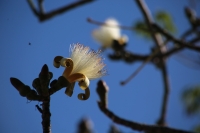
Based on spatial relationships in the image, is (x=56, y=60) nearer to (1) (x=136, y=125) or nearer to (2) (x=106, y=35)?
(1) (x=136, y=125)

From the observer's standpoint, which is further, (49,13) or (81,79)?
(49,13)

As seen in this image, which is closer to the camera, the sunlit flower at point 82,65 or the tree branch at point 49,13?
the sunlit flower at point 82,65

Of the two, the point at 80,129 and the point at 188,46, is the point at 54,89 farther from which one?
the point at 80,129

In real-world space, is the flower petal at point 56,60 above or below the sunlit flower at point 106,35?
below

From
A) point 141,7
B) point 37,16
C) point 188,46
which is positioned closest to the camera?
point 188,46

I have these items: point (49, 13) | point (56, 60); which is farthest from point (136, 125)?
point (49, 13)

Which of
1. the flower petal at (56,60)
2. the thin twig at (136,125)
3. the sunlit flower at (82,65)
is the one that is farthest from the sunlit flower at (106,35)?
the flower petal at (56,60)

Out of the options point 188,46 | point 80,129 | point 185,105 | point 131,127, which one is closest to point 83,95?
point 131,127

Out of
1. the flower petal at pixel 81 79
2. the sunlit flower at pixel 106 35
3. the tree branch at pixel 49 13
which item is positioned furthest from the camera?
the sunlit flower at pixel 106 35

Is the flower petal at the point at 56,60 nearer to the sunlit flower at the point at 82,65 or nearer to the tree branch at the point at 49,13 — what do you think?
the sunlit flower at the point at 82,65
